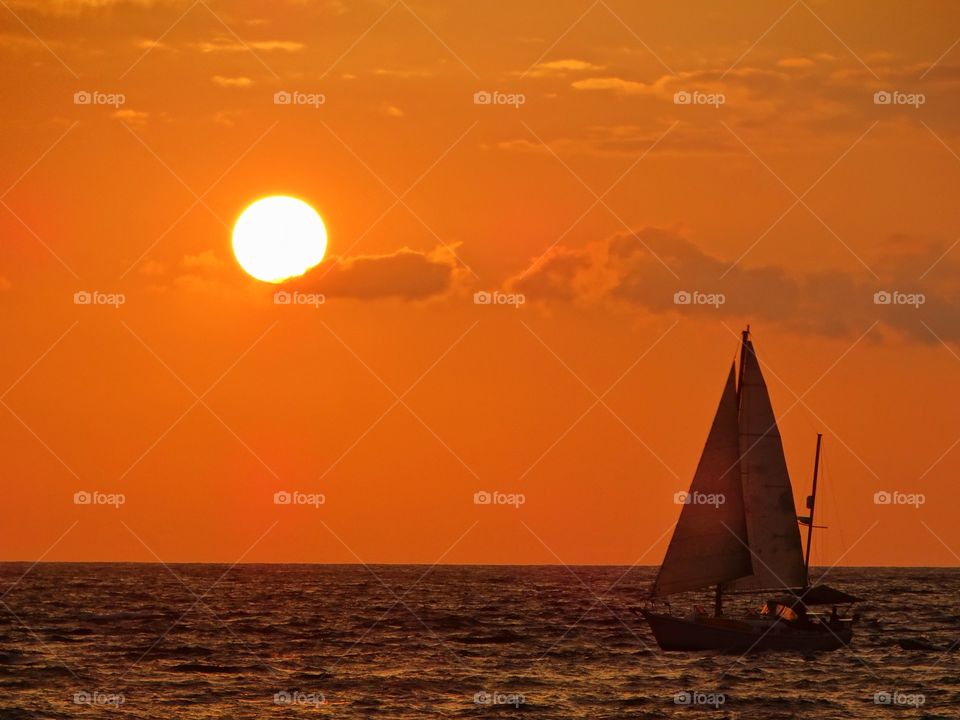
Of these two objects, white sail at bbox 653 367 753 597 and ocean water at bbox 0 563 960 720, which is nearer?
ocean water at bbox 0 563 960 720

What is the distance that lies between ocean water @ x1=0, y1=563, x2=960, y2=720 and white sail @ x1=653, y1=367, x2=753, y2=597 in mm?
3925

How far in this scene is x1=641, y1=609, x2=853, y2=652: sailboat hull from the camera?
67375 millimetres

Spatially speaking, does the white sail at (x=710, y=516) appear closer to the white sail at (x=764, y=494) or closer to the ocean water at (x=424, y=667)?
the white sail at (x=764, y=494)

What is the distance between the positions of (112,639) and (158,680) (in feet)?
66.3

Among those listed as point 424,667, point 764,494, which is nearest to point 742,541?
point 764,494

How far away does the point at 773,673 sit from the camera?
2653 inches

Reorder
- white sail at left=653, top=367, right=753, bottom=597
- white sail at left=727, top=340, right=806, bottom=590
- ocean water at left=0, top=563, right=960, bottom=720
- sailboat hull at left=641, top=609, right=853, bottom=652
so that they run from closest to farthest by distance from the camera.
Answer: ocean water at left=0, top=563, right=960, bottom=720 → white sail at left=653, top=367, right=753, bottom=597 → sailboat hull at left=641, top=609, right=853, bottom=652 → white sail at left=727, top=340, right=806, bottom=590

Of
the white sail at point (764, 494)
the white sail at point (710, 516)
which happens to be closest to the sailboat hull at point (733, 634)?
the white sail at point (710, 516)

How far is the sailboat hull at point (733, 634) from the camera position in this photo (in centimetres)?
6738

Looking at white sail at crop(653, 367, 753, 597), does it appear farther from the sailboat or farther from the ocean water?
the ocean water

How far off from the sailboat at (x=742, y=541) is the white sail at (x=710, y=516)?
0.14ft

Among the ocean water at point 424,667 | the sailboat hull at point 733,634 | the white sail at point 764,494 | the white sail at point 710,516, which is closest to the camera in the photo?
the ocean water at point 424,667

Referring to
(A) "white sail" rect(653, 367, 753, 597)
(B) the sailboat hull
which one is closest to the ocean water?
(B) the sailboat hull

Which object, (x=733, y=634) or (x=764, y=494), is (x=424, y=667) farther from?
(x=764, y=494)
